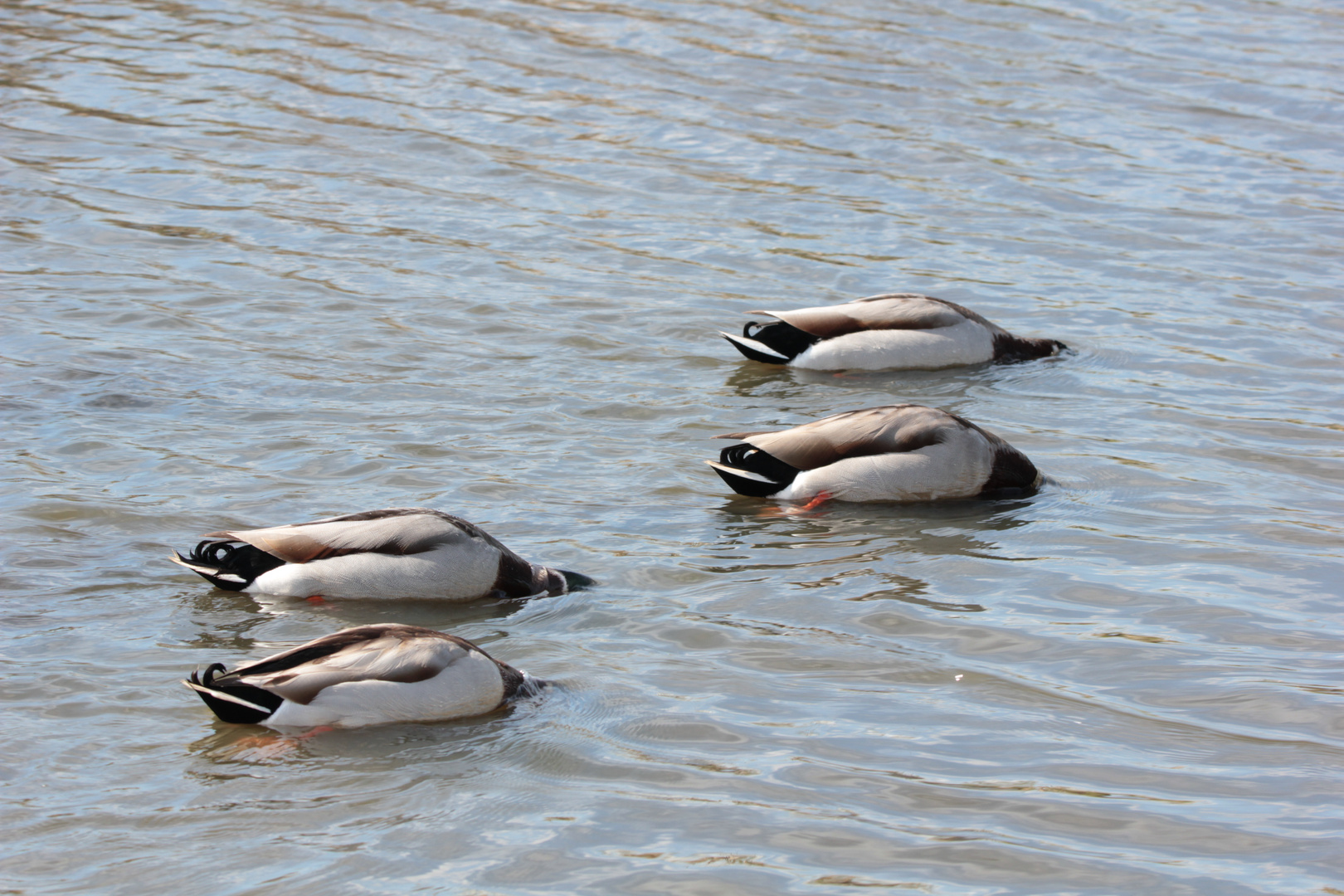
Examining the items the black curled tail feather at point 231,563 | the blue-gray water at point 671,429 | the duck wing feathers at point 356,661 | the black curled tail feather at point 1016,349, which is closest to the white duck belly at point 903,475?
the blue-gray water at point 671,429

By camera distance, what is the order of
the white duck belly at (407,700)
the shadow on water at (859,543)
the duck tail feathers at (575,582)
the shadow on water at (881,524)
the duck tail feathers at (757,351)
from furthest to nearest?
the duck tail feathers at (757,351)
the shadow on water at (881,524)
the shadow on water at (859,543)
the duck tail feathers at (575,582)
the white duck belly at (407,700)

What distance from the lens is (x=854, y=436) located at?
24.5ft

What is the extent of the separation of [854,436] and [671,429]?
126cm

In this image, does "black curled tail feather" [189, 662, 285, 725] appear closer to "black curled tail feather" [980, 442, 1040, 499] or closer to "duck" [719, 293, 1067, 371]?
"black curled tail feather" [980, 442, 1040, 499]

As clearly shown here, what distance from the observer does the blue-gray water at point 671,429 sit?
4.55 metres

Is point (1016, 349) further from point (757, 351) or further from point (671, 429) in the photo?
point (671, 429)

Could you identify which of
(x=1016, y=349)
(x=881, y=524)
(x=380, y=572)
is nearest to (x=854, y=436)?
(x=881, y=524)

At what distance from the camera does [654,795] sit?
4684mm

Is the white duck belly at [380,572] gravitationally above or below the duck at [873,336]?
below

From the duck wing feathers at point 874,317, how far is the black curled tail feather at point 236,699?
5210 millimetres

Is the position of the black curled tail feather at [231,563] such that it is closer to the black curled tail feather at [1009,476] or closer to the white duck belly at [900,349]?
the black curled tail feather at [1009,476]

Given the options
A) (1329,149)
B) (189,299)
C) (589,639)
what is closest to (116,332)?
(189,299)

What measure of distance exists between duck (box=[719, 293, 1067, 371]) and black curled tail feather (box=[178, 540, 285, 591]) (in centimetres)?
403

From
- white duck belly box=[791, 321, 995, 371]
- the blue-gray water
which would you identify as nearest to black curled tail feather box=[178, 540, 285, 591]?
the blue-gray water
